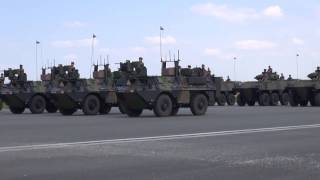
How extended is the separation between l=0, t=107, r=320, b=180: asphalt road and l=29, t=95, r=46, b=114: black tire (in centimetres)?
1384

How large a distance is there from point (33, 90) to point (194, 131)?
1717cm

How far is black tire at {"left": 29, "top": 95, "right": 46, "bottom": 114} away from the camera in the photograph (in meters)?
34.0

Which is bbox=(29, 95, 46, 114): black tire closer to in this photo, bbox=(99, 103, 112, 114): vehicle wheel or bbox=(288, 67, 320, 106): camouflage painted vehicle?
bbox=(99, 103, 112, 114): vehicle wheel

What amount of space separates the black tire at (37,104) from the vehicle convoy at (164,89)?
624 centimetres

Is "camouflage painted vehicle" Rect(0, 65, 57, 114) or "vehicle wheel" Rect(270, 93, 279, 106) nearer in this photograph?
"camouflage painted vehicle" Rect(0, 65, 57, 114)

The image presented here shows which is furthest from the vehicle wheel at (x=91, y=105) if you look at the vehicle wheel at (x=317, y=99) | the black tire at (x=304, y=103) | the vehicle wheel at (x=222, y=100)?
the vehicle wheel at (x=222, y=100)

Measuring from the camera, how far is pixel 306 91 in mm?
42281

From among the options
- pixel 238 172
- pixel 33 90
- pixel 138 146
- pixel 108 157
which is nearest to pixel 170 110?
pixel 33 90

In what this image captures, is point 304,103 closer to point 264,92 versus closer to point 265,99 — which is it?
point 265,99

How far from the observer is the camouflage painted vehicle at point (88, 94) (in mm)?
31062

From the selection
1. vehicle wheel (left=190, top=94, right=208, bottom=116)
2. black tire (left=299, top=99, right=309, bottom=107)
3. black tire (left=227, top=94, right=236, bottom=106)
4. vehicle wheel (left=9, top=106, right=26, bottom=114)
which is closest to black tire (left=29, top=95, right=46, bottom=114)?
vehicle wheel (left=9, top=106, right=26, bottom=114)

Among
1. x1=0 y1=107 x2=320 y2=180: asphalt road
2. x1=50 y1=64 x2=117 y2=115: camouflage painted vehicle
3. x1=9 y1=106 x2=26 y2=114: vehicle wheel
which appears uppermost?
x1=50 y1=64 x2=117 y2=115: camouflage painted vehicle

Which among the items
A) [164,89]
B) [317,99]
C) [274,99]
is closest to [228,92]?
[274,99]

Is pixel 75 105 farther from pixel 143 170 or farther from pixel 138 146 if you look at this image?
pixel 143 170
